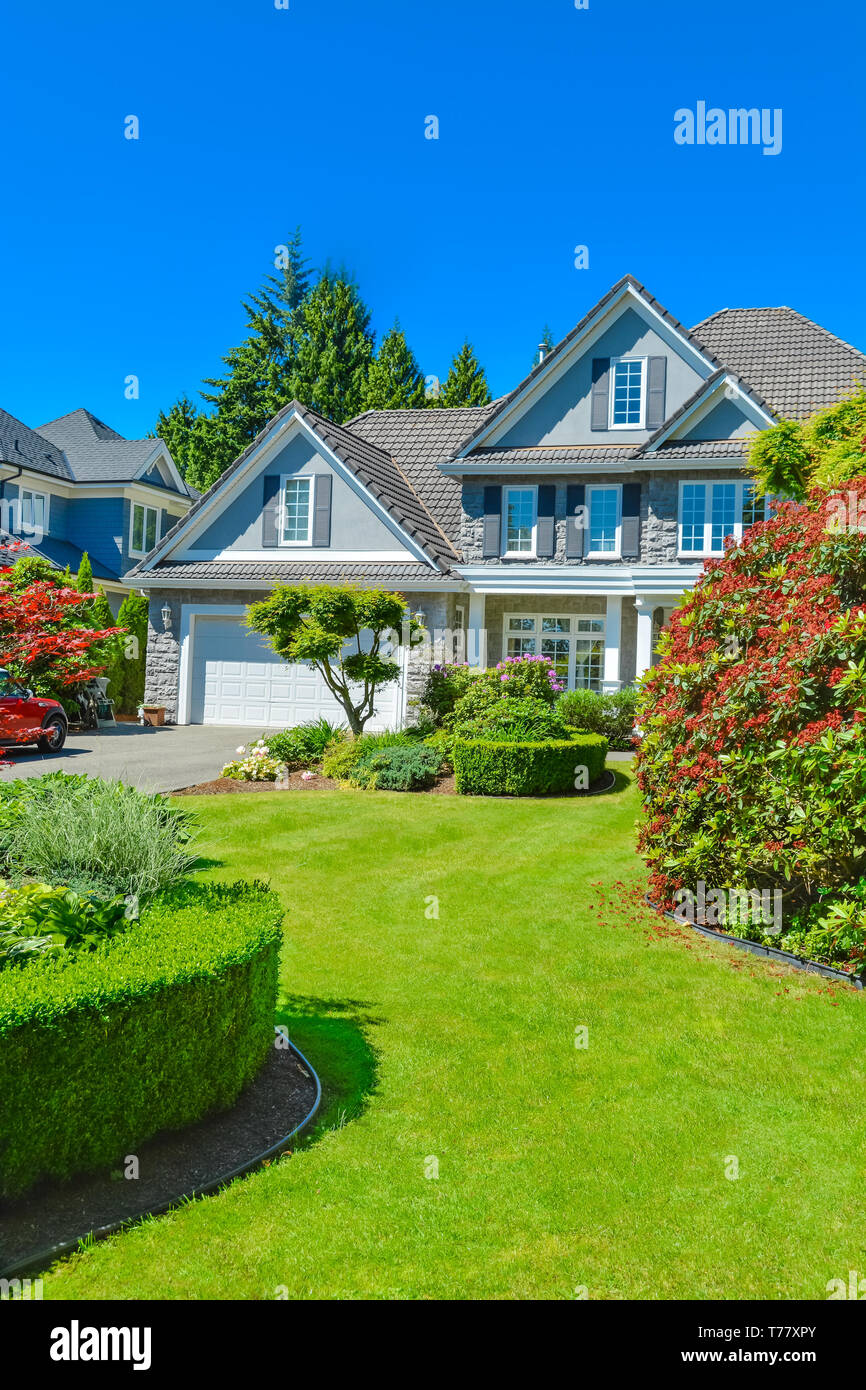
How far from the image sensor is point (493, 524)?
22781 millimetres

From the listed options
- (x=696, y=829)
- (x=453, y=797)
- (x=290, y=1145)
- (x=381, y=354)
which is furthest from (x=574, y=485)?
(x=381, y=354)

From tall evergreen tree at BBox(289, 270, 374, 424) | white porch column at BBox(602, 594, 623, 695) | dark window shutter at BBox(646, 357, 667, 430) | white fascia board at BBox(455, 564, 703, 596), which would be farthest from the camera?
tall evergreen tree at BBox(289, 270, 374, 424)

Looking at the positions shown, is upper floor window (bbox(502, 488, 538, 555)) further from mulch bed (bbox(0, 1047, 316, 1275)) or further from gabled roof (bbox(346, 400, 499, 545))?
mulch bed (bbox(0, 1047, 316, 1275))

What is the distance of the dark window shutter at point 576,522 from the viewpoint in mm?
22156

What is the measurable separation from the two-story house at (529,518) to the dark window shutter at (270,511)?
0.15ft

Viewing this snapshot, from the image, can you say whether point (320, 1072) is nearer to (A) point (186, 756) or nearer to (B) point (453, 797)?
(B) point (453, 797)

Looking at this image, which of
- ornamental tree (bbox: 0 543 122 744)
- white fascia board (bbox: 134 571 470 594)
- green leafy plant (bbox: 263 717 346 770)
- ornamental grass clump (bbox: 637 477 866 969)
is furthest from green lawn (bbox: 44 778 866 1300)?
white fascia board (bbox: 134 571 470 594)

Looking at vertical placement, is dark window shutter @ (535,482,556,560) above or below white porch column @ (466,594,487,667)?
above

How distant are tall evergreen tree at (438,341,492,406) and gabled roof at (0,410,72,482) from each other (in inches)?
633

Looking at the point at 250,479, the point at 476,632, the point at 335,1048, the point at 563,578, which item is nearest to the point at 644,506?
the point at 563,578

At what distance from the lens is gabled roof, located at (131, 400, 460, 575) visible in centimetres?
2155

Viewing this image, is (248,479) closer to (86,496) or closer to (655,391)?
(655,391)

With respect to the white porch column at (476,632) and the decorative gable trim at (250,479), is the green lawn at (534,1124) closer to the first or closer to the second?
the white porch column at (476,632)

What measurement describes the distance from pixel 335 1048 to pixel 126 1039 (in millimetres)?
1882
